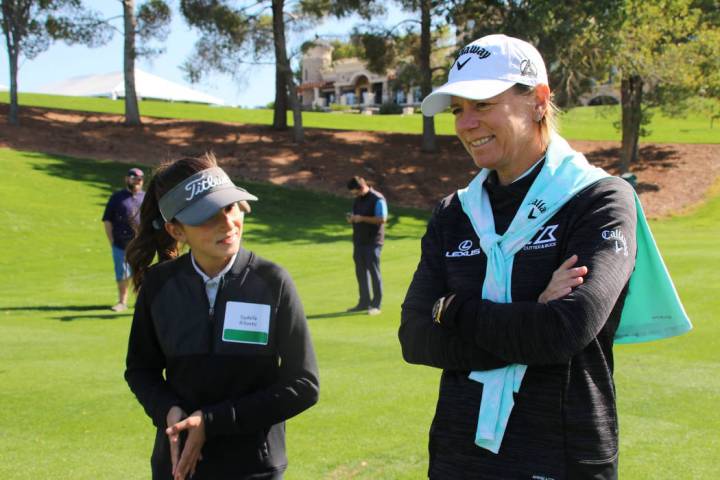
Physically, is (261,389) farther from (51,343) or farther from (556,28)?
(556,28)

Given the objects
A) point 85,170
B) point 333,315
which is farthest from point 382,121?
point 333,315

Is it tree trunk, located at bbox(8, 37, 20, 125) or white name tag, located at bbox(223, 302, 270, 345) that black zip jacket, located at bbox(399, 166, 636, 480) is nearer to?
white name tag, located at bbox(223, 302, 270, 345)

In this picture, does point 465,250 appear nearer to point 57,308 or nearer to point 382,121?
point 57,308

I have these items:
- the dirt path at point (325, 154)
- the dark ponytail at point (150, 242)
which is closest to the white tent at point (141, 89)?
the dirt path at point (325, 154)

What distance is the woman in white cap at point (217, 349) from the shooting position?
2969mm

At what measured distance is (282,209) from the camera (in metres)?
29.8

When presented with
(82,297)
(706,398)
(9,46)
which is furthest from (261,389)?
(9,46)

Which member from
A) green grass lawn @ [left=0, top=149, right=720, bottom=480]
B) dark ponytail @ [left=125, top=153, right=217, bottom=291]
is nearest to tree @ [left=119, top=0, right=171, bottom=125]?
green grass lawn @ [left=0, top=149, right=720, bottom=480]

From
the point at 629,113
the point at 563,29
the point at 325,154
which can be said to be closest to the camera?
the point at 563,29

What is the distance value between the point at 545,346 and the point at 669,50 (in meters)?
31.9

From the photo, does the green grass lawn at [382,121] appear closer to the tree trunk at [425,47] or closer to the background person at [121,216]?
the tree trunk at [425,47]

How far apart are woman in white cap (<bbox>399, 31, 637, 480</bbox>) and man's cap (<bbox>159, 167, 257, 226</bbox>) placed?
864 millimetres

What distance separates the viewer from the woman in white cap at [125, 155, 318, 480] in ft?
9.74

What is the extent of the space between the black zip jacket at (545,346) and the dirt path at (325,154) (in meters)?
29.7
